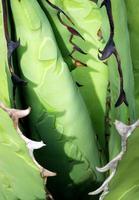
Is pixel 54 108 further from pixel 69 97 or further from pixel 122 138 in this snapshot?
pixel 122 138

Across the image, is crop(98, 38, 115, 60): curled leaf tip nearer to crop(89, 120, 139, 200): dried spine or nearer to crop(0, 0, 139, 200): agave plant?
crop(0, 0, 139, 200): agave plant

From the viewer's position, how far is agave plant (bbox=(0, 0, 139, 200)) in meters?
0.62

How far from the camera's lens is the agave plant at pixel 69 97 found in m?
0.62

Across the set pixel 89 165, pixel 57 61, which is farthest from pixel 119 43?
pixel 89 165

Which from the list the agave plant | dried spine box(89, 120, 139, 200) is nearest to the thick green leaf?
the agave plant

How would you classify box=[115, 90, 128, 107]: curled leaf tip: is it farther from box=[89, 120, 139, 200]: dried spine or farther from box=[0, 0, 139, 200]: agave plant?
box=[89, 120, 139, 200]: dried spine

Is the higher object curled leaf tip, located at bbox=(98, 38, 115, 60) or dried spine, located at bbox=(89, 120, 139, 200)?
curled leaf tip, located at bbox=(98, 38, 115, 60)

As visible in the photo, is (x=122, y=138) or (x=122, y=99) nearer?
(x=122, y=138)

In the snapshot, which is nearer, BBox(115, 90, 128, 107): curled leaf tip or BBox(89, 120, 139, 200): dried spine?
BBox(89, 120, 139, 200): dried spine

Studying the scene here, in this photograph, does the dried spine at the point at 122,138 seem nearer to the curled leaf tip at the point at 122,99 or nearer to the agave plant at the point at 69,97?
the agave plant at the point at 69,97

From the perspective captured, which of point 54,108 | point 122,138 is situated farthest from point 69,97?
point 122,138

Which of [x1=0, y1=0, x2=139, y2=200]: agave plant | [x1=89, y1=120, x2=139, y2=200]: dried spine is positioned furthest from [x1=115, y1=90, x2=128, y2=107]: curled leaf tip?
[x1=89, y1=120, x2=139, y2=200]: dried spine

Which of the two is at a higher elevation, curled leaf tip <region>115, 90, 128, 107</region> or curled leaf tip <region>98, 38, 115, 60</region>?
curled leaf tip <region>98, 38, 115, 60</region>

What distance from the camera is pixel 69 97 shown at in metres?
0.70
